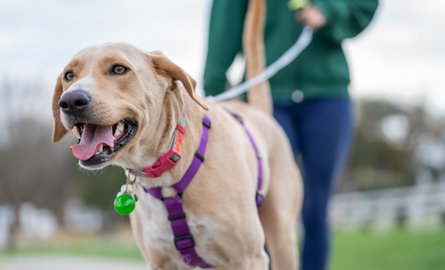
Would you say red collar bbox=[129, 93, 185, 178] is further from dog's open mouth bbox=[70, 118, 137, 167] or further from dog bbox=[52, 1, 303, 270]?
dog's open mouth bbox=[70, 118, 137, 167]

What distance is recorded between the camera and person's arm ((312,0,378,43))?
333 centimetres

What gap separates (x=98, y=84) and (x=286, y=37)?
80.3 inches

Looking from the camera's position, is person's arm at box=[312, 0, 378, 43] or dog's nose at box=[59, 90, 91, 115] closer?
dog's nose at box=[59, 90, 91, 115]

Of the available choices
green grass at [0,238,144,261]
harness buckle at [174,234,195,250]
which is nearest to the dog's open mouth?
harness buckle at [174,234,195,250]

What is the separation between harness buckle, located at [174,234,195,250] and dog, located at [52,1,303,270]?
0.09ft

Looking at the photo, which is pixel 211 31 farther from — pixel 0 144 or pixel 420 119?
pixel 420 119

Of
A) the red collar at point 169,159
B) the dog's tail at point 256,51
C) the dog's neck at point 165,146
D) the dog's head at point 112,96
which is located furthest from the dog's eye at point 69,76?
the dog's tail at point 256,51

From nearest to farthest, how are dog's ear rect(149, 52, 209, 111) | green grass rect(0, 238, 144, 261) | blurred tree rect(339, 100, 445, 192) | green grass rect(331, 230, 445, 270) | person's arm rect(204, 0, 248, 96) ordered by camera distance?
dog's ear rect(149, 52, 209, 111)
person's arm rect(204, 0, 248, 96)
green grass rect(331, 230, 445, 270)
green grass rect(0, 238, 144, 261)
blurred tree rect(339, 100, 445, 192)

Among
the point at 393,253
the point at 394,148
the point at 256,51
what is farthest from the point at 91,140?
the point at 394,148

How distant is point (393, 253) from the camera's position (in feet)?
25.9

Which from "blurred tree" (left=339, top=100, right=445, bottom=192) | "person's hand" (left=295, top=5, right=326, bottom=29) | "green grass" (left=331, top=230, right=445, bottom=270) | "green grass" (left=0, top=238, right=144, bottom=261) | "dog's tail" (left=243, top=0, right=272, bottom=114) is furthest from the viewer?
"blurred tree" (left=339, top=100, right=445, bottom=192)

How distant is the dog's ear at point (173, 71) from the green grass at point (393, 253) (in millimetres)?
5619

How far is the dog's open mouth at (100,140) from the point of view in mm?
1953

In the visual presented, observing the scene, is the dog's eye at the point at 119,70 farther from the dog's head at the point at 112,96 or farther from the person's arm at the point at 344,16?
the person's arm at the point at 344,16
